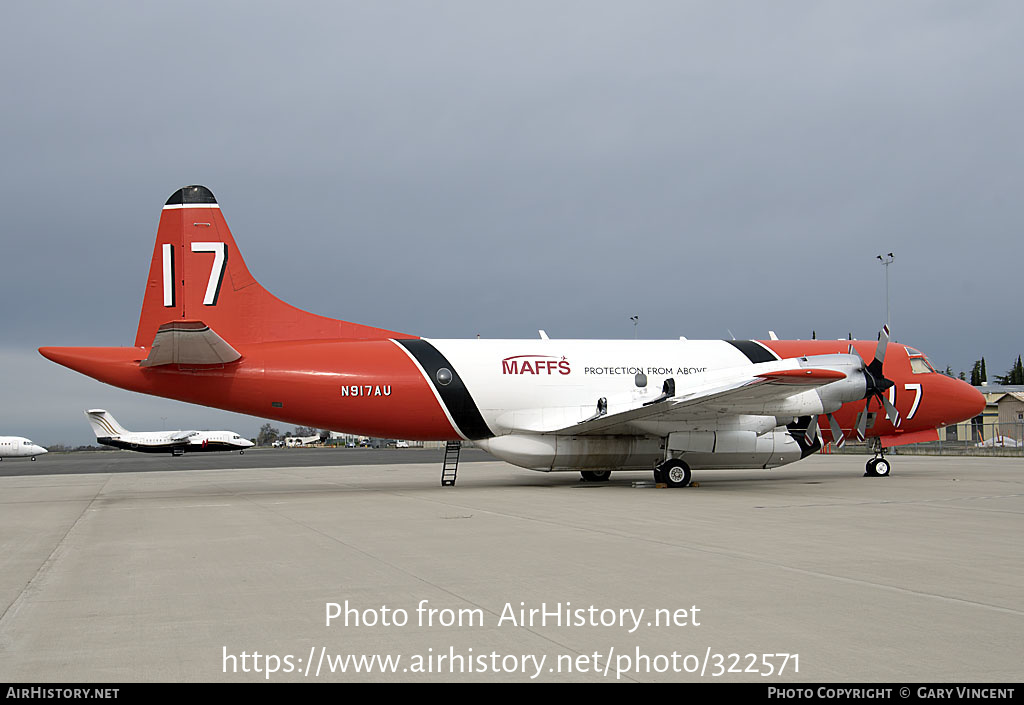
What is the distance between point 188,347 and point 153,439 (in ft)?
209

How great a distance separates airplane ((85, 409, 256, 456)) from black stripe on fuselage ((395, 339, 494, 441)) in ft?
200

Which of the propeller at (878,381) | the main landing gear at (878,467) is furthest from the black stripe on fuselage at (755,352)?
the main landing gear at (878,467)

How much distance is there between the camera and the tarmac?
208 inches

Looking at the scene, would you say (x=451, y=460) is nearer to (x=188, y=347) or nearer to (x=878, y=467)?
(x=188, y=347)

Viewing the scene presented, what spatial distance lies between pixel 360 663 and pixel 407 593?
89.9 inches

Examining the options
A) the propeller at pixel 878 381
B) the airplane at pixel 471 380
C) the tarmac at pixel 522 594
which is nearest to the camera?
the tarmac at pixel 522 594

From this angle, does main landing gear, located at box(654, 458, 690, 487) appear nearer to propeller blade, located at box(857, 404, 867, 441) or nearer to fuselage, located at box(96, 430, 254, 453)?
propeller blade, located at box(857, 404, 867, 441)

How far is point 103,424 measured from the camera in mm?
75375

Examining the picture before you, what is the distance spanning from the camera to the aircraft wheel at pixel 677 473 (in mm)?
21344

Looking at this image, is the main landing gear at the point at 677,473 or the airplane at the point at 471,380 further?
the main landing gear at the point at 677,473

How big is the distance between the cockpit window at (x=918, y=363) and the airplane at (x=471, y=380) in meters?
2.72

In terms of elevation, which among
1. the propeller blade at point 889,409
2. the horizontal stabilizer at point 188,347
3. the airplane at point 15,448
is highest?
the horizontal stabilizer at point 188,347

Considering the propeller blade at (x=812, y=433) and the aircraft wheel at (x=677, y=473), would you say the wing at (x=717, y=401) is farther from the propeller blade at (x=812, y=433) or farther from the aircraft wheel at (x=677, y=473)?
the propeller blade at (x=812, y=433)
